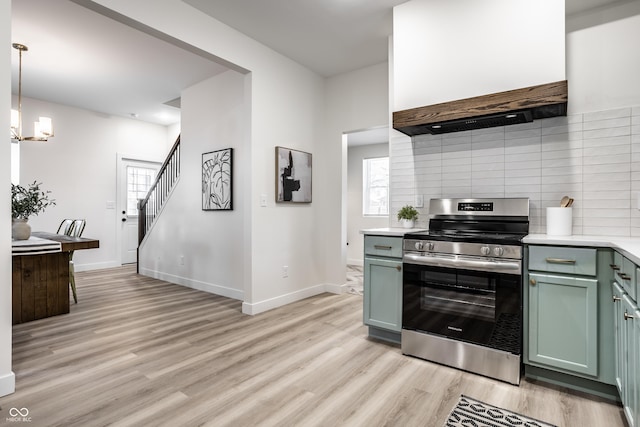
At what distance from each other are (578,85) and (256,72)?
2902mm

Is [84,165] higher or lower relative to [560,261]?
higher

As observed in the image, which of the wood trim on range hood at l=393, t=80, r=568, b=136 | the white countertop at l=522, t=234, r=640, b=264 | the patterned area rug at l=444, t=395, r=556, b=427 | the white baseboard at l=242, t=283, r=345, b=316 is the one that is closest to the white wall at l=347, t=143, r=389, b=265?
the white baseboard at l=242, t=283, r=345, b=316

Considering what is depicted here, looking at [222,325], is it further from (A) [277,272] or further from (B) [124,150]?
(B) [124,150]

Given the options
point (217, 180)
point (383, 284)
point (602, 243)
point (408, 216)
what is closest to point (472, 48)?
point (408, 216)

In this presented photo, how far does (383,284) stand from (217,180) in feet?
8.76

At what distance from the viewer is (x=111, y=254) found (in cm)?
663

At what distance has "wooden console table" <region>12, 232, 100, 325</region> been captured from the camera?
3.38 metres

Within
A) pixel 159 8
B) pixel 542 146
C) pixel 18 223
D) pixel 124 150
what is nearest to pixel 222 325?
pixel 18 223

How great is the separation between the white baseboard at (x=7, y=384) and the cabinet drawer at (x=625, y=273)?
3.31 meters

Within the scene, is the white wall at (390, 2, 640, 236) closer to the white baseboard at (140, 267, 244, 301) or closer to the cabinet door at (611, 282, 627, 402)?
the cabinet door at (611, 282, 627, 402)

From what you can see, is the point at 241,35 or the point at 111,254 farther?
the point at 111,254

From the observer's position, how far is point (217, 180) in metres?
4.46

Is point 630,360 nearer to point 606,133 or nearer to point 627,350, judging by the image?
point 627,350

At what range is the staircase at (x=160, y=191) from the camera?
17.9 feet
